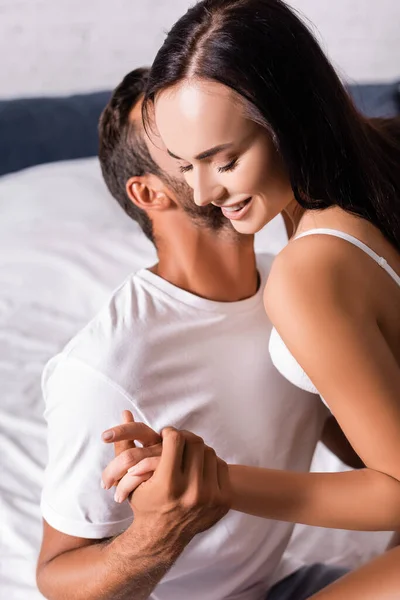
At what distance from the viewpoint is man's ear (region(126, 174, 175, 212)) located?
4.27 ft

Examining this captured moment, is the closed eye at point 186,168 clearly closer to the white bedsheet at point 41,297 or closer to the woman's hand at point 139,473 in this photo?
the woman's hand at point 139,473

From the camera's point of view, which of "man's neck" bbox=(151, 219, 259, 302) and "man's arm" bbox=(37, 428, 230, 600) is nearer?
"man's arm" bbox=(37, 428, 230, 600)

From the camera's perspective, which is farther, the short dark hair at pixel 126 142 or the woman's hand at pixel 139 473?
the short dark hair at pixel 126 142

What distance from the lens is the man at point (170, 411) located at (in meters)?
0.98

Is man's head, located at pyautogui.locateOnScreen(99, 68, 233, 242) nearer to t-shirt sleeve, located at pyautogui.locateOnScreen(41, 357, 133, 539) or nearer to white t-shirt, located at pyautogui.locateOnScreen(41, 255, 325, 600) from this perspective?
white t-shirt, located at pyautogui.locateOnScreen(41, 255, 325, 600)

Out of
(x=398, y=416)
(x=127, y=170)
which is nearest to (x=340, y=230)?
(x=398, y=416)

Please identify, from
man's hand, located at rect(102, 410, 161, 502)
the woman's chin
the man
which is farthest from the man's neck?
man's hand, located at rect(102, 410, 161, 502)

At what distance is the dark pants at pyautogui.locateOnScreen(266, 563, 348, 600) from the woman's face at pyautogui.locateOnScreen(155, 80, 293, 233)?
0.64m

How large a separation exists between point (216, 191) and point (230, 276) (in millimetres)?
310

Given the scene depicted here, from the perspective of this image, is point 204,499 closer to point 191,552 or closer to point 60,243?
point 191,552

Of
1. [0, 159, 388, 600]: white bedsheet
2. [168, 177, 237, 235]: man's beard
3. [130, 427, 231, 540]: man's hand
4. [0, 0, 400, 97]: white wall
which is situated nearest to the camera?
[130, 427, 231, 540]: man's hand

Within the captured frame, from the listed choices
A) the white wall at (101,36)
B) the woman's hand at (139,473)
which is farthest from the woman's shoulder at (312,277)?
the white wall at (101,36)

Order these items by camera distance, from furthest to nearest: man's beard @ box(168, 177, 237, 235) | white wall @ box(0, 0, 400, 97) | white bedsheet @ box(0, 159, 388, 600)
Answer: white wall @ box(0, 0, 400, 97)
white bedsheet @ box(0, 159, 388, 600)
man's beard @ box(168, 177, 237, 235)

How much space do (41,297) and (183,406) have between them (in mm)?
918
